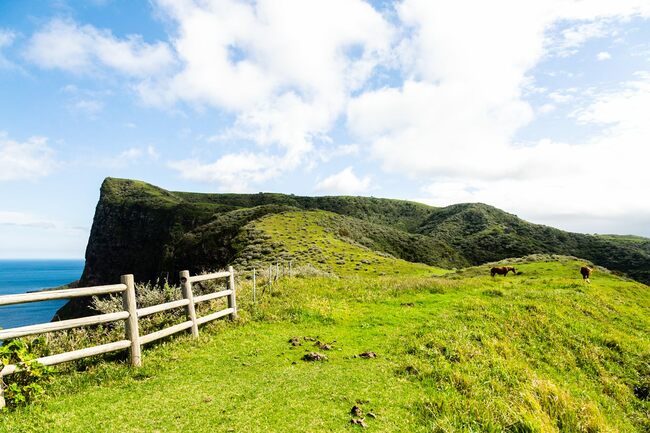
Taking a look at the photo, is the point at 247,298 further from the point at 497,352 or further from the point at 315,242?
the point at 315,242

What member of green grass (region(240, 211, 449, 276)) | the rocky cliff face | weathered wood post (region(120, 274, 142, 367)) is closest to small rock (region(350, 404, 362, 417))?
weathered wood post (region(120, 274, 142, 367))

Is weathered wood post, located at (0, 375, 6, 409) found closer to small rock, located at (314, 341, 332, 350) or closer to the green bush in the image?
the green bush

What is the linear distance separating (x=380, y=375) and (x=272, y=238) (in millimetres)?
55537

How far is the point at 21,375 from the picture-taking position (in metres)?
7.93

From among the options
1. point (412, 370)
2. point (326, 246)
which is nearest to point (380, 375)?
point (412, 370)

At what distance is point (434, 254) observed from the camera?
11312cm

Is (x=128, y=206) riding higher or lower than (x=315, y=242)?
higher

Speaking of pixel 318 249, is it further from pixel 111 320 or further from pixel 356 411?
pixel 356 411

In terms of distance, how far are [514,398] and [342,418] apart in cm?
454

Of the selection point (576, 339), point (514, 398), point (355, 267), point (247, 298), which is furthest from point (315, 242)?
point (514, 398)

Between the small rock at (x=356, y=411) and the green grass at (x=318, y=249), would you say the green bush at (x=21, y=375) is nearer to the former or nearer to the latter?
the small rock at (x=356, y=411)

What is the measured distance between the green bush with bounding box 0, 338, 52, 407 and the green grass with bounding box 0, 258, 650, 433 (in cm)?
33

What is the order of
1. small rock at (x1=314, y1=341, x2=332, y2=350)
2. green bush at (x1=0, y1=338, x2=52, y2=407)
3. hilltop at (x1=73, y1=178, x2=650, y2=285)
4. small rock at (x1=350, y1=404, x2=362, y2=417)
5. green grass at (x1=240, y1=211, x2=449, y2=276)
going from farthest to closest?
1. hilltop at (x1=73, y1=178, x2=650, y2=285)
2. green grass at (x1=240, y1=211, x2=449, y2=276)
3. small rock at (x1=314, y1=341, x2=332, y2=350)
4. small rock at (x1=350, y1=404, x2=362, y2=417)
5. green bush at (x1=0, y1=338, x2=52, y2=407)

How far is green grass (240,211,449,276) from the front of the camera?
53.9 metres
